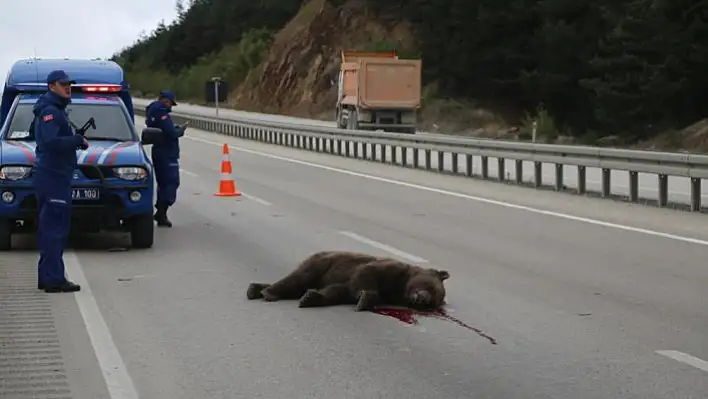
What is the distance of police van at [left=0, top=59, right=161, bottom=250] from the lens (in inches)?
494

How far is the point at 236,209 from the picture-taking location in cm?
1825

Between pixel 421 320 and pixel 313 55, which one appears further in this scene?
pixel 313 55

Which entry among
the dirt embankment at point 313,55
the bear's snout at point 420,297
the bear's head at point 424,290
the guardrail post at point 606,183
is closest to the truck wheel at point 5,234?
the bear's head at point 424,290

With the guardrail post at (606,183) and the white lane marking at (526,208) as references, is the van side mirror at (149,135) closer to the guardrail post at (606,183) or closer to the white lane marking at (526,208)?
the white lane marking at (526,208)

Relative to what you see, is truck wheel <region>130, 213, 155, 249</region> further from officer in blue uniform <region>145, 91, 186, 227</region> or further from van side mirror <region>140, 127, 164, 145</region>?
officer in blue uniform <region>145, 91, 186, 227</region>

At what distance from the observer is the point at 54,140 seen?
391 inches

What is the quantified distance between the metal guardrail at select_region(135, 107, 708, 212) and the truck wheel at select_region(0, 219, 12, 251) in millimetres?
9191

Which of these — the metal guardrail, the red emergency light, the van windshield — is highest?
the red emergency light

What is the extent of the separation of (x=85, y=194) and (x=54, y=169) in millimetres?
2582

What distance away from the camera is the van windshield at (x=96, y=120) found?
544 inches

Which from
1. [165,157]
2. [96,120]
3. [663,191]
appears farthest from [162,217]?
[663,191]

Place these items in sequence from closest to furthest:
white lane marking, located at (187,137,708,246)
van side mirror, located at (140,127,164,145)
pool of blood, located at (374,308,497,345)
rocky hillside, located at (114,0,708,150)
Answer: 1. pool of blood, located at (374,308,497,345)
2. white lane marking, located at (187,137,708,246)
3. van side mirror, located at (140,127,164,145)
4. rocky hillside, located at (114,0,708,150)

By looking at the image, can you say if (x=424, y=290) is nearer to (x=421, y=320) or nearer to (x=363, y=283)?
(x=421, y=320)

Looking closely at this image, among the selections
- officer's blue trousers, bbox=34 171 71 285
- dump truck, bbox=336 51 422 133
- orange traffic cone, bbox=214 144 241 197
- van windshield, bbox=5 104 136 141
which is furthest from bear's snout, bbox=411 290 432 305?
dump truck, bbox=336 51 422 133
